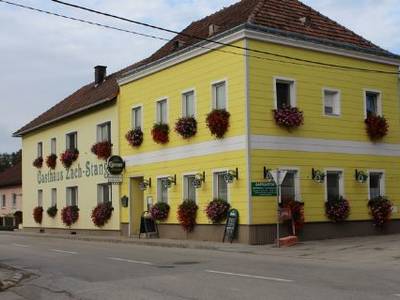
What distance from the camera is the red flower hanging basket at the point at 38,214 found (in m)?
40.4

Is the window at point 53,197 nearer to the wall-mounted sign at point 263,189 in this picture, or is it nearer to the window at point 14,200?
the window at point 14,200

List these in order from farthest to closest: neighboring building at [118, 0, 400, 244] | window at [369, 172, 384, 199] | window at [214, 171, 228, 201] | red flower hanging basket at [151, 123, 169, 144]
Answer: red flower hanging basket at [151, 123, 169, 144], window at [369, 172, 384, 199], window at [214, 171, 228, 201], neighboring building at [118, 0, 400, 244]

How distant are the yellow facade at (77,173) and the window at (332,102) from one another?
36.1 ft

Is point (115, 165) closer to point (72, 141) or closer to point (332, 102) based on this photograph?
point (72, 141)

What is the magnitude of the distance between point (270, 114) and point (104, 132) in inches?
493

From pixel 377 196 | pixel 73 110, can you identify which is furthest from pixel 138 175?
pixel 377 196

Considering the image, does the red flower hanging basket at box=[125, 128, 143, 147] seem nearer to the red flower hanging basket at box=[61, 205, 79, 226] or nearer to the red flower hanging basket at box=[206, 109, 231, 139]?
the red flower hanging basket at box=[206, 109, 231, 139]

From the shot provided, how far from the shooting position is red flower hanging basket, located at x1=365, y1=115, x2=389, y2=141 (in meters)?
26.1

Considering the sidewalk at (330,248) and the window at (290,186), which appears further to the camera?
the window at (290,186)

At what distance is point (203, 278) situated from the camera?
43.3ft

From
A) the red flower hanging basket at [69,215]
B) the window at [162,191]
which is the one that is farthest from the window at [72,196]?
the window at [162,191]

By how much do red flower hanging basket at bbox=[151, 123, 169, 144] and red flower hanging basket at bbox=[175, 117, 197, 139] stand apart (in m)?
1.48

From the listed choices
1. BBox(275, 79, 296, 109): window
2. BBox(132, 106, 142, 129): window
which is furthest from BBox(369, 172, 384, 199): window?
BBox(132, 106, 142, 129): window

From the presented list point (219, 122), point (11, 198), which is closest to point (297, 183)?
point (219, 122)
